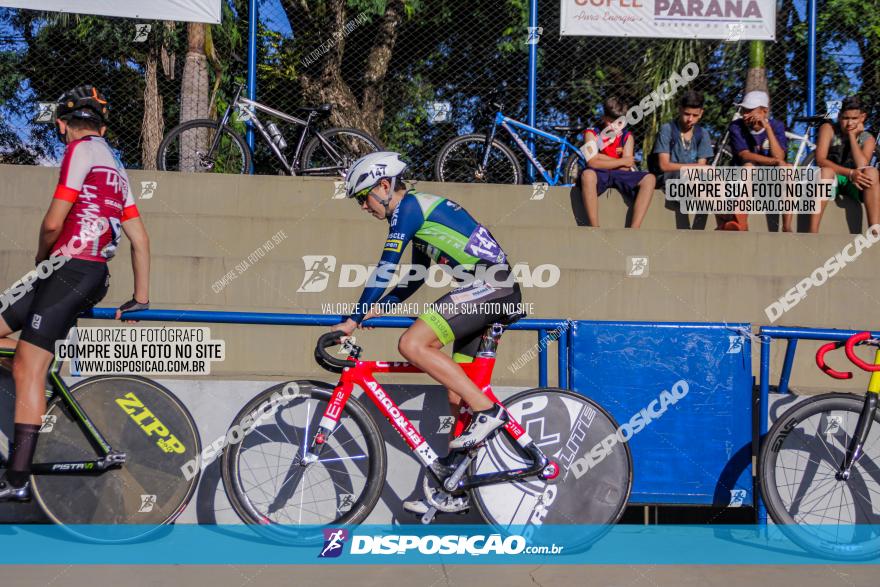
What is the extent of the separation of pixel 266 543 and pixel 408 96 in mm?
7104

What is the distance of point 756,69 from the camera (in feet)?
33.4

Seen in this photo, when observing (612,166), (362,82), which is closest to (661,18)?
(612,166)

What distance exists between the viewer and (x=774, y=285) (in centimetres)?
702

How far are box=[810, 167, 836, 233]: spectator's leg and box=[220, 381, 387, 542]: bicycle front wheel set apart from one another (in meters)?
5.00

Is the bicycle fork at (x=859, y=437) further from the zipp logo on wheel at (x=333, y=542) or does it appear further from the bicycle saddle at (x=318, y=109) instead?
the bicycle saddle at (x=318, y=109)

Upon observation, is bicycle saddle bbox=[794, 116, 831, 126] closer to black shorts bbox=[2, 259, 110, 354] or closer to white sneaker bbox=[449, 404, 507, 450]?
white sneaker bbox=[449, 404, 507, 450]

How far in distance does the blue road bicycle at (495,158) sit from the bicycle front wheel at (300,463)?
190 inches

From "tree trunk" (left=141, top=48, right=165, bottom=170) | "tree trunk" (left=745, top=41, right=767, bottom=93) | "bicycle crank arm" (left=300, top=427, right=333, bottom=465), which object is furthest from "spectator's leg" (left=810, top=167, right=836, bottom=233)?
"tree trunk" (left=141, top=48, right=165, bottom=170)

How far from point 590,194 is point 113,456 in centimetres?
475

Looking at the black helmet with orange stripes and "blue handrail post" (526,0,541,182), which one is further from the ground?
"blue handrail post" (526,0,541,182)

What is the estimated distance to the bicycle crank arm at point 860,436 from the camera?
4.68 metres

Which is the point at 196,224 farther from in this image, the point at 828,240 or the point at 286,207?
the point at 828,240

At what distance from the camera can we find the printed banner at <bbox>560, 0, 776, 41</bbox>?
31.7 ft

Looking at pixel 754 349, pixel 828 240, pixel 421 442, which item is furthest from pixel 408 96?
pixel 421 442
